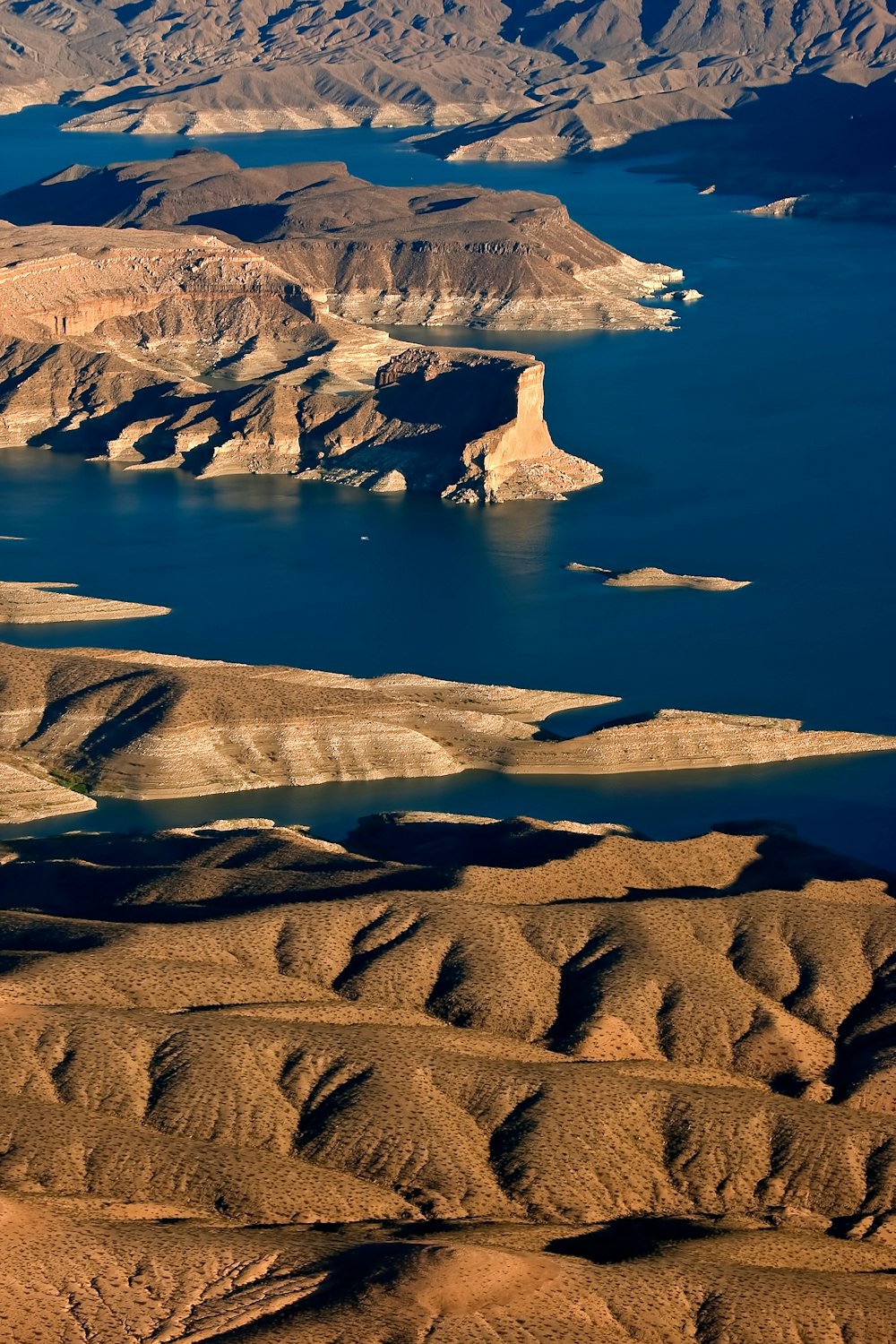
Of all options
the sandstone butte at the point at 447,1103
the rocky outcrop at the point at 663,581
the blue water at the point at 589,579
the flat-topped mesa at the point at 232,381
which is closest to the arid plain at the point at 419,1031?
the sandstone butte at the point at 447,1103

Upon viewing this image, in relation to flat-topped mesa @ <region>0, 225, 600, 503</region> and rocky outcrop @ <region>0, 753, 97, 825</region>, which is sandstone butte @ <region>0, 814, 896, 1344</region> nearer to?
rocky outcrop @ <region>0, 753, 97, 825</region>

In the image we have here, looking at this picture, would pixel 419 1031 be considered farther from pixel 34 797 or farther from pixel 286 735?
pixel 286 735

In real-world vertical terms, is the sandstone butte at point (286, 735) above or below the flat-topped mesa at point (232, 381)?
below

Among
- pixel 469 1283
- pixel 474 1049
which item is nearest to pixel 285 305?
pixel 474 1049

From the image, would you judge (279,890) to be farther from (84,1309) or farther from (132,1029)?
(84,1309)

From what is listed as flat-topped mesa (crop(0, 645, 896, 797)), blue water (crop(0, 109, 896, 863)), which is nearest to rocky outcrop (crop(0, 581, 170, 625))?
blue water (crop(0, 109, 896, 863))

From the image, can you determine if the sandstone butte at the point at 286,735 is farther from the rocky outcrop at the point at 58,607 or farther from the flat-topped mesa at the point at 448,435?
the flat-topped mesa at the point at 448,435
